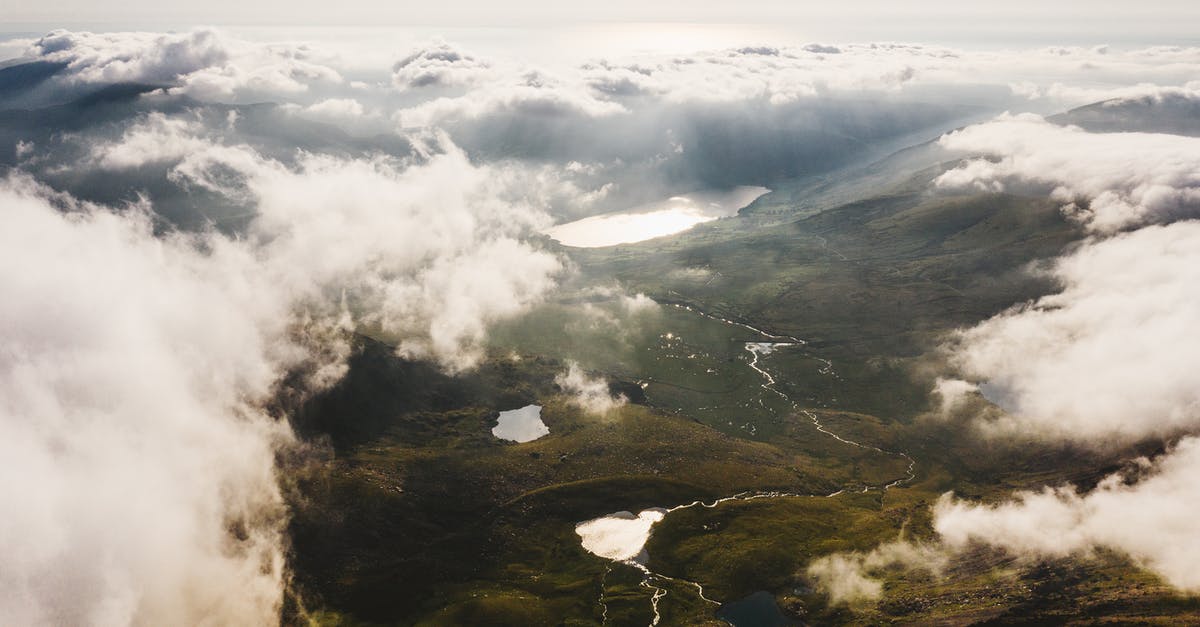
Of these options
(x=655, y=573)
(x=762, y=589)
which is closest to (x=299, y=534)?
(x=655, y=573)

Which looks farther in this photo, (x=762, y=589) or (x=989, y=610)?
(x=762, y=589)

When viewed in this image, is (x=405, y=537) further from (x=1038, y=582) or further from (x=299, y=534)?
(x=1038, y=582)

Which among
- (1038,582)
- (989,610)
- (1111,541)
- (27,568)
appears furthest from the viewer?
(1111,541)

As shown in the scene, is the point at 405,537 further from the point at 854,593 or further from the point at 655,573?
the point at 854,593

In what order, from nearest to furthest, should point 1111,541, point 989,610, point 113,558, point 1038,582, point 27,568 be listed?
1. point 27,568
2. point 113,558
3. point 989,610
4. point 1038,582
5. point 1111,541

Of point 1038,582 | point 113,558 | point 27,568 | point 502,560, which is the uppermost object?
point 27,568

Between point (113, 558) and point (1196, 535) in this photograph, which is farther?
point (1196, 535)

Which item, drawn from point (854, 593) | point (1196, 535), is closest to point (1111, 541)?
point (1196, 535)

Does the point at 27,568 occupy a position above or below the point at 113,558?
above

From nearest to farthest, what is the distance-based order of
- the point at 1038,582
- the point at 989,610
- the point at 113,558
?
the point at 113,558 → the point at 989,610 → the point at 1038,582
